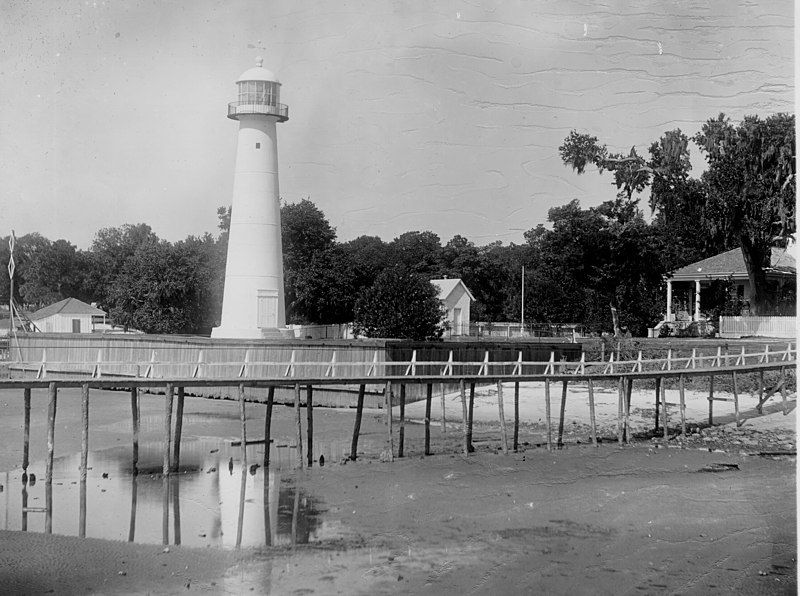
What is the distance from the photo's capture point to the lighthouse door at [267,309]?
4025cm

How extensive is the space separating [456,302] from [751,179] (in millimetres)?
28192

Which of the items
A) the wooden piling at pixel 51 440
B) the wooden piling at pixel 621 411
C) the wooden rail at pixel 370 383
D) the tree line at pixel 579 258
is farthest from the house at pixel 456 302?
the wooden piling at pixel 51 440

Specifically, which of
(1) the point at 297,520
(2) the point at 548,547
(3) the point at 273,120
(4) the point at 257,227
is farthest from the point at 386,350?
(2) the point at 548,547

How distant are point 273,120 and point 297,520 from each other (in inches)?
1051

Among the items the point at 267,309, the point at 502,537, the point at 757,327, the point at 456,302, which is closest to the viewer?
the point at 502,537

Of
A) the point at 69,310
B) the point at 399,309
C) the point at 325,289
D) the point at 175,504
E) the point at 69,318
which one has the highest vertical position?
the point at 325,289

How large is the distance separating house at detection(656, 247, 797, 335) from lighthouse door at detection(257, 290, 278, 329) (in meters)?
21.4

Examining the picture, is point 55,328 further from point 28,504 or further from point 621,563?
point 621,563

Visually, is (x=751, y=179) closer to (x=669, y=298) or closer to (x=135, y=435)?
(x=669, y=298)

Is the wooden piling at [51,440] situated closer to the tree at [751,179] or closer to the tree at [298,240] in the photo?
the tree at [751,179]

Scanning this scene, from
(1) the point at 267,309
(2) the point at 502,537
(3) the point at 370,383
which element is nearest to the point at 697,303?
(1) the point at 267,309

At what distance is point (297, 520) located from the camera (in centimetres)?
1695

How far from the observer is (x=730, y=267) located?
49969mm

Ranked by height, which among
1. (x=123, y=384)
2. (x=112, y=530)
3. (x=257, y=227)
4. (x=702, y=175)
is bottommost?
(x=112, y=530)
